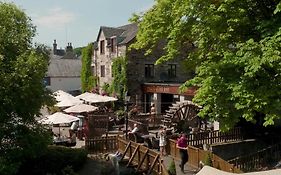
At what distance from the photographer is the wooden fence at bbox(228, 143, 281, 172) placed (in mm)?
18156

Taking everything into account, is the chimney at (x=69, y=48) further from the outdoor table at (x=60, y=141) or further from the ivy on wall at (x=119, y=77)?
the outdoor table at (x=60, y=141)

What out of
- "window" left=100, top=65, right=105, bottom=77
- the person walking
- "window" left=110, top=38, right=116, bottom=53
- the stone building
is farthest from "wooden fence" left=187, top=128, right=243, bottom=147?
"window" left=100, top=65, right=105, bottom=77

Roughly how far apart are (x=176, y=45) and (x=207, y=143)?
754cm

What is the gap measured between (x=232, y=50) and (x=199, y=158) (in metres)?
5.67

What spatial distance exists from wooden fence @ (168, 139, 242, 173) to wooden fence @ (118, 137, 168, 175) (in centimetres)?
229

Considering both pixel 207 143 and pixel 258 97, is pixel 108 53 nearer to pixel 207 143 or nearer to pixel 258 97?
pixel 207 143

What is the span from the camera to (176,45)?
1658cm

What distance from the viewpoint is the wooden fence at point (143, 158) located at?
1644 cm

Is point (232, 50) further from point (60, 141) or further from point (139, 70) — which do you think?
point (139, 70)

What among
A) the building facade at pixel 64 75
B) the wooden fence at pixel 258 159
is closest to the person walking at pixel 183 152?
the wooden fence at pixel 258 159

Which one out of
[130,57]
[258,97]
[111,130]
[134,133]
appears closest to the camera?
[258,97]

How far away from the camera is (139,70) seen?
38.2 meters

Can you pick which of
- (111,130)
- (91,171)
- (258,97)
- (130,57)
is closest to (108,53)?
(130,57)

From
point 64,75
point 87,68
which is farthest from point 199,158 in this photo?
point 64,75
